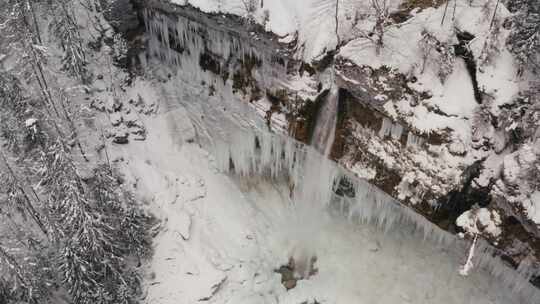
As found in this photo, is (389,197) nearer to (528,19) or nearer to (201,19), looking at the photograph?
(528,19)

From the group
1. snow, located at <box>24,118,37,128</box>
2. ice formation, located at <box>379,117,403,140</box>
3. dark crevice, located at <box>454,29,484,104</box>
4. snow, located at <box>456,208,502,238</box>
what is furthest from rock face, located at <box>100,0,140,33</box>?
snow, located at <box>456,208,502,238</box>

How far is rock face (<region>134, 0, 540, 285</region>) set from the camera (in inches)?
335

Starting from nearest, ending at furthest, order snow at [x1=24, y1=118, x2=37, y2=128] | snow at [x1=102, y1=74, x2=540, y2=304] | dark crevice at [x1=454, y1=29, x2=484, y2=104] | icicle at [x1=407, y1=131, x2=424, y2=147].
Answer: dark crevice at [x1=454, y1=29, x2=484, y2=104]
icicle at [x1=407, y1=131, x2=424, y2=147]
snow at [x1=24, y1=118, x2=37, y2=128]
snow at [x1=102, y1=74, x2=540, y2=304]

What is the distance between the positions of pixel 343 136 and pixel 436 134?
2253mm

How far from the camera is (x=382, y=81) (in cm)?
938

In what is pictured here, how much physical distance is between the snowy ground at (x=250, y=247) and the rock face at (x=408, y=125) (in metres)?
2.80

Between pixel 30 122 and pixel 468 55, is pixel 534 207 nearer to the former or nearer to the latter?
A: pixel 468 55

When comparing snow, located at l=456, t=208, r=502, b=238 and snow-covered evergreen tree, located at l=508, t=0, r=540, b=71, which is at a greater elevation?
snow-covered evergreen tree, located at l=508, t=0, r=540, b=71

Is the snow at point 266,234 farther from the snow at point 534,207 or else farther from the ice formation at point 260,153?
the snow at point 534,207

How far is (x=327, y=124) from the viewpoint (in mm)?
10539

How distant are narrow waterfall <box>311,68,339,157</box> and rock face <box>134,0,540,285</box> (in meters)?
0.11

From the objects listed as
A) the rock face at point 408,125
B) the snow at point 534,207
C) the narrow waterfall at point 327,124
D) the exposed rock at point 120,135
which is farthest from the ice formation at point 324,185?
the exposed rock at point 120,135

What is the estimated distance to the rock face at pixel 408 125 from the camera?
27.9 feet

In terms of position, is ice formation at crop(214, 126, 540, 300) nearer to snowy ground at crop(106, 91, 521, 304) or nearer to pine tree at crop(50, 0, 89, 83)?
snowy ground at crop(106, 91, 521, 304)
